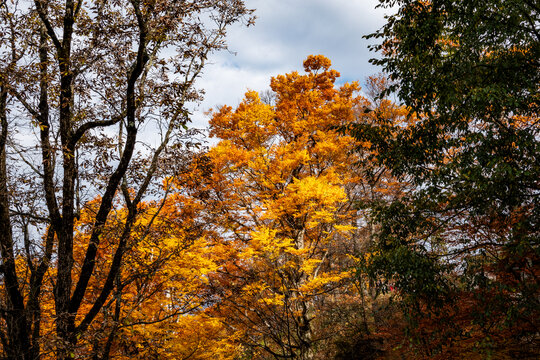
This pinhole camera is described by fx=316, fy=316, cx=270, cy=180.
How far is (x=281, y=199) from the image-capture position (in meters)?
10.5

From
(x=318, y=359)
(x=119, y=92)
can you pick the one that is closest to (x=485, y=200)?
(x=119, y=92)

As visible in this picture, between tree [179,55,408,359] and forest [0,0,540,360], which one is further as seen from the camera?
tree [179,55,408,359]

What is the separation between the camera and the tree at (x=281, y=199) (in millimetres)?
10039

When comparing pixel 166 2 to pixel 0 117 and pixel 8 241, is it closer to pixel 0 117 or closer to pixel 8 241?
pixel 0 117

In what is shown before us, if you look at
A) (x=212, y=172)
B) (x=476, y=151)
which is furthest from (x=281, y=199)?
(x=476, y=151)

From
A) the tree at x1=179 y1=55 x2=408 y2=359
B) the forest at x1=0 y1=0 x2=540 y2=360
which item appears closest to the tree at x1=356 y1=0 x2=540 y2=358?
the forest at x1=0 y1=0 x2=540 y2=360

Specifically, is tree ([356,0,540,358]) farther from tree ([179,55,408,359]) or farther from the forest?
tree ([179,55,408,359])

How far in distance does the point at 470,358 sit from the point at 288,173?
24.9 feet

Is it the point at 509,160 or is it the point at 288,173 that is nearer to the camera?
the point at 509,160

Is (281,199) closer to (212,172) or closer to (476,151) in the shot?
(212,172)

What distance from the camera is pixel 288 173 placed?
11.6 meters

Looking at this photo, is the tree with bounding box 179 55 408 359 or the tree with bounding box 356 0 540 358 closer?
the tree with bounding box 356 0 540 358

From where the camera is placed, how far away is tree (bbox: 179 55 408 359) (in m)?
10.0

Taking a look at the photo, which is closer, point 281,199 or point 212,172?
point 212,172
